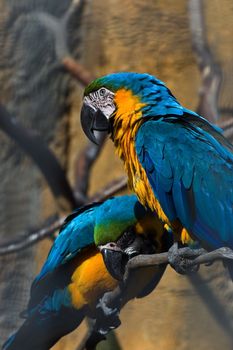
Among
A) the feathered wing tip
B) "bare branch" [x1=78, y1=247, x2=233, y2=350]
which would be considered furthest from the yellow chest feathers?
the feathered wing tip

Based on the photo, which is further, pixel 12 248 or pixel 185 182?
pixel 12 248

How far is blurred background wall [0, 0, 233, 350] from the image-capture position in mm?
1568

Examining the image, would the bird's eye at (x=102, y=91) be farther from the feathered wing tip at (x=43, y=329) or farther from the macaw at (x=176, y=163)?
the feathered wing tip at (x=43, y=329)

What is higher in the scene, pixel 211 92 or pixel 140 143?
pixel 140 143

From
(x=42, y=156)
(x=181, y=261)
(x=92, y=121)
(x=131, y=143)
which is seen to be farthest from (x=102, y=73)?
(x=181, y=261)

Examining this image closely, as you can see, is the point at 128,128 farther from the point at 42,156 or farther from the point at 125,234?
the point at 42,156

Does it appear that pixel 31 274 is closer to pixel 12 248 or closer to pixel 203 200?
pixel 12 248

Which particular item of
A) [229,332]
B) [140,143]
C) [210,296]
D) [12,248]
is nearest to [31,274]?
[12,248]

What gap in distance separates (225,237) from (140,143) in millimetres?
202

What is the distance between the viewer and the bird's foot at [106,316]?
4.83ft

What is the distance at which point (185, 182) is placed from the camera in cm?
127

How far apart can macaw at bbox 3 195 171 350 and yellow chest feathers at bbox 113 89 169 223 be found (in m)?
0.10

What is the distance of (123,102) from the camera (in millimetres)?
1403

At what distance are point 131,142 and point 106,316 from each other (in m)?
0.33
